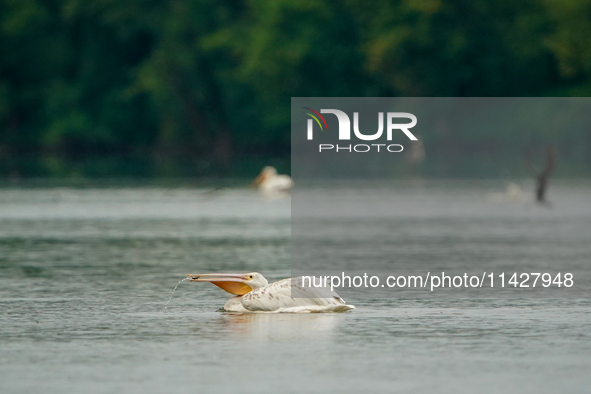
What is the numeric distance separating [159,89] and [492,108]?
23193mm

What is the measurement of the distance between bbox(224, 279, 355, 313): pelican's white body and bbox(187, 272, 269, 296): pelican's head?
0.11m

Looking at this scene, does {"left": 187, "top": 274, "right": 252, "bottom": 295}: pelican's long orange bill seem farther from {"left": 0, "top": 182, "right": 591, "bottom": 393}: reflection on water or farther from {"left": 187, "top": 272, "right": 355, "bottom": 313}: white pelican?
{"left": 0, "top": 182, "right": 591, "bottom": 393}: reflection on water

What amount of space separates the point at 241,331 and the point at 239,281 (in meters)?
→ 1.37

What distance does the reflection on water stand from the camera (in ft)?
28.6

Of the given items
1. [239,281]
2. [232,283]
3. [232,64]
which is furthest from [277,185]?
[232,64]

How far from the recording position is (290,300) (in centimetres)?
1197

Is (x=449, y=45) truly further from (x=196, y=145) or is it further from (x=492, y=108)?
(x=196, y=145)

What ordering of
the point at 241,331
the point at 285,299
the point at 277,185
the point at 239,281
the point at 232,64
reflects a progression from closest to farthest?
1. the point at 241,331
2. the point at 285,299
3. the point at 239,281
4. the point at 277,185
5. the point at 232,64

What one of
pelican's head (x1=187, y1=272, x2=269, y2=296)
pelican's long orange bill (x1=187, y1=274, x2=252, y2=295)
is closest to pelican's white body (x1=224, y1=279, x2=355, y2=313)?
pelican's head (x1=187, y1=272, x2=269, y2=296)

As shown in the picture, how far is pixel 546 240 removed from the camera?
20.2 metres

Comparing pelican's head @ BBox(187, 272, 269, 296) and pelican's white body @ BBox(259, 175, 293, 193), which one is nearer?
pelican's head @ BBox(187, 272, 269, 296)

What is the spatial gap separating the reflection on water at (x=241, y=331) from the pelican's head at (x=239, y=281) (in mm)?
281

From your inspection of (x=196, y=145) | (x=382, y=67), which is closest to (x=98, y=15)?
(x=196, y=145)

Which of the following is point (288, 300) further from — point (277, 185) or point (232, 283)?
point (277, 185)
